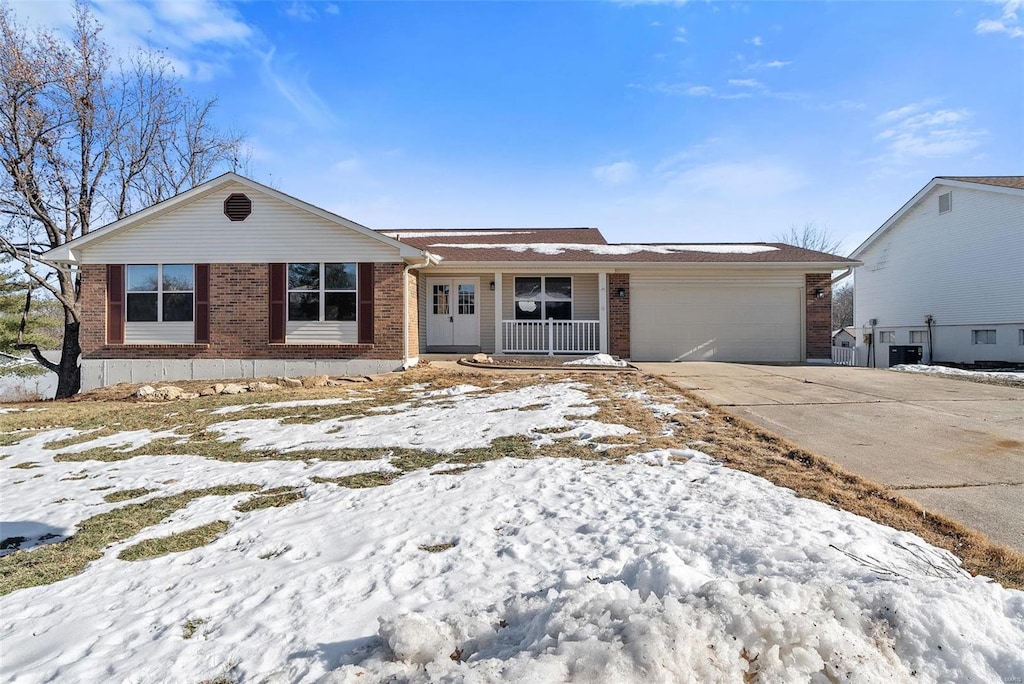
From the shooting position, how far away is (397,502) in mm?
4012

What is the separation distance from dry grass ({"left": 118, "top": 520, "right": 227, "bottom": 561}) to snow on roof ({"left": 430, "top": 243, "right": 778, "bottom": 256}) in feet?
39.2

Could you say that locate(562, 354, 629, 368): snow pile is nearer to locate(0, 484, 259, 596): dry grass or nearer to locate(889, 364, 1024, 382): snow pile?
locate(889, 364, 1024, 382): snow pile

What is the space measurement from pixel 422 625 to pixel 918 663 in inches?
73.9

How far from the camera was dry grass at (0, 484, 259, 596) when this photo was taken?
3.25 m

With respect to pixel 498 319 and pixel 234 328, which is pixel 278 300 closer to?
pixel 234 328

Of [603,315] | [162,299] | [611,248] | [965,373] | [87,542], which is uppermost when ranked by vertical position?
[611,248]

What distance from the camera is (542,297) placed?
1420 centimetres

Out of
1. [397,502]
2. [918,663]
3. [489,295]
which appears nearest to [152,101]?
[489,295]

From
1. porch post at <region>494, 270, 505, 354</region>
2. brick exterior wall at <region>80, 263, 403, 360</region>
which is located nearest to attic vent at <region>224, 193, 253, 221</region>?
brick exterior wall at <region>80, 263, 403, 360</region>

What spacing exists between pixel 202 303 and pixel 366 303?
394cm

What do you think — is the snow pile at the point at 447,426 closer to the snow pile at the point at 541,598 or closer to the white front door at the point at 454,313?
the snow pile at the point at 541,598

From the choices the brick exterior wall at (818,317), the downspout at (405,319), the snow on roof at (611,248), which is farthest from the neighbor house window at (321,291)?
the brick exterior wall at (818,317)

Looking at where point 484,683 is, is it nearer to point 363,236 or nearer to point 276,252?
point 363,236

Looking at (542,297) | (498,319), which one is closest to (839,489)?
(498,319)
